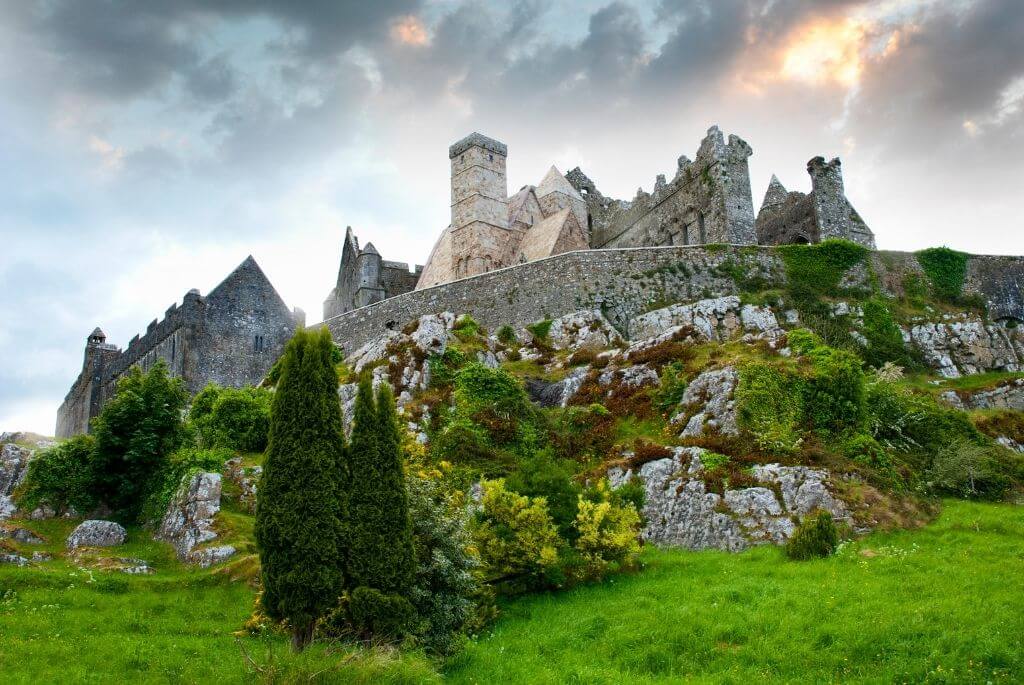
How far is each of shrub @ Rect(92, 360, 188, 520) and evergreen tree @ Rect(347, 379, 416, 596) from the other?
1357 cm

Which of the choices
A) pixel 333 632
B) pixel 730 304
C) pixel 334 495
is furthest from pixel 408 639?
pixel 730 304

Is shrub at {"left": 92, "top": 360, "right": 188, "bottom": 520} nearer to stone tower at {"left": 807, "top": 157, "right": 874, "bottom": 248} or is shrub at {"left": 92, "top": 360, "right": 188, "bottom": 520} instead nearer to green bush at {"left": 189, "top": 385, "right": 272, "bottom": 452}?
green bush at {"left": 189, "top": 385, "right": 272, "bottom": 452}

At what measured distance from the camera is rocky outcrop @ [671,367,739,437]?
26.9 m

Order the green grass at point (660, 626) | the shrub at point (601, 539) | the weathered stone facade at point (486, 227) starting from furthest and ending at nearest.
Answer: the weathered stone facade at point (486, 227) < the shrub at point (601, 539) < the green grass at point (660, 626)

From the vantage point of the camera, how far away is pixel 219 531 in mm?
23422

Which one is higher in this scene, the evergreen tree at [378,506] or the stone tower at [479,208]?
the stone tower at [479,208]

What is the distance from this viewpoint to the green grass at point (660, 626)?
47.0 feet

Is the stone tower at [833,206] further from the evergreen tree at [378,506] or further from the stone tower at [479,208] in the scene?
the evergreen tree at [378,506]

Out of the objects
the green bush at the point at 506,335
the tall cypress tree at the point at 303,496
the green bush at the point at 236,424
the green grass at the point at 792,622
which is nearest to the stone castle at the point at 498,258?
the green bush at the point at 506,335

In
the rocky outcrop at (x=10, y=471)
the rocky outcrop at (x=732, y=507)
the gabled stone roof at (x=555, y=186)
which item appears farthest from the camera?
the gabled stone roof at (x=555, y=186)

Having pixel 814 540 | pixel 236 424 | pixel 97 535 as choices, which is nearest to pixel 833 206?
pixel 814 540

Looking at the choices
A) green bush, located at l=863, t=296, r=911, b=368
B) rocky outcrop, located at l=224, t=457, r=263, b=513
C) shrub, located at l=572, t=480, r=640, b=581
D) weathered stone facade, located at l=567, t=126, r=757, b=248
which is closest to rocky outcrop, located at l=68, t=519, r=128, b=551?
rocky outcrop, located at l=224, t=457, r=263, b=513

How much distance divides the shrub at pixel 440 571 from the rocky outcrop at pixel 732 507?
7435mm

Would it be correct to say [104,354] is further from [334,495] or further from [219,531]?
[334,495]
